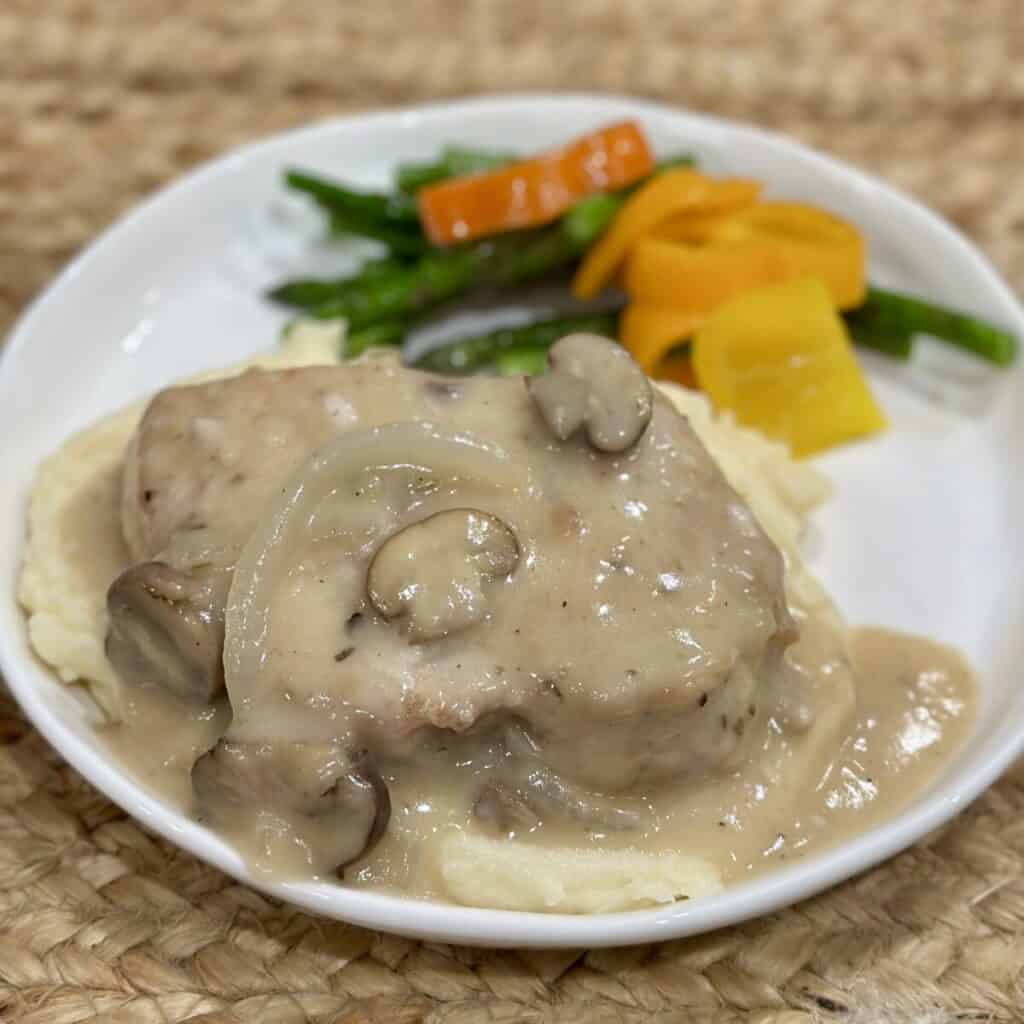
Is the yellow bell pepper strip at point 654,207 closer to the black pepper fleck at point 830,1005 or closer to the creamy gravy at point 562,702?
the creamy gravy at point 562,702

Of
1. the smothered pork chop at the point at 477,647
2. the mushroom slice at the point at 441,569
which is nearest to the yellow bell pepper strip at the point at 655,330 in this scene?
the smothered pork chop at the point at 477,647

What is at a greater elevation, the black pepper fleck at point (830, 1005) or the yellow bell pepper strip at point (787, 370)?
the yellow bell pepper strip at point (787, 370)

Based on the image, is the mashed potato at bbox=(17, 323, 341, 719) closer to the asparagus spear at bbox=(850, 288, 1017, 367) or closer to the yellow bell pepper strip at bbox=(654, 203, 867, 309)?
the yellow bell pepper strip at bbox=(654, 203, 867, 309)

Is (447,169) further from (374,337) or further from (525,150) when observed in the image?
(374,337)

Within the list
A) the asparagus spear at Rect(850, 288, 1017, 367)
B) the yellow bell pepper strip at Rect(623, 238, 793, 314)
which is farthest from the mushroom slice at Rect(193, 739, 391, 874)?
the asparagus spear at Rect(850, 288, 1017, 367)

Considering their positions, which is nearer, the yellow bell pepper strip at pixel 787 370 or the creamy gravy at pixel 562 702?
the creamy gravy at pixel 562 702

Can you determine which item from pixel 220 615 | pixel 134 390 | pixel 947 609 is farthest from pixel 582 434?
pixel 134 390
